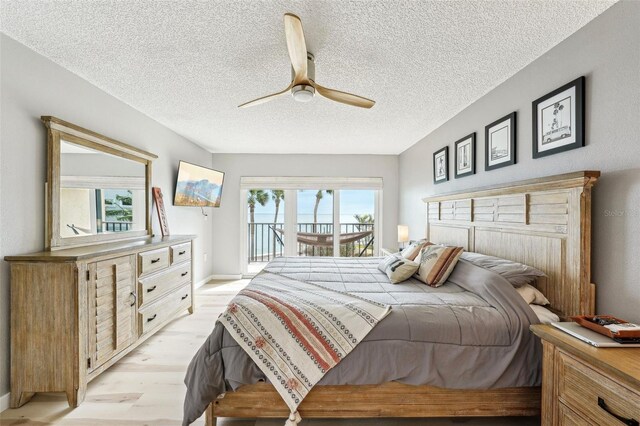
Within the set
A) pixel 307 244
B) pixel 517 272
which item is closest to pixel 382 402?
pixel 517 272

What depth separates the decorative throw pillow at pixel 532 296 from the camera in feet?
6.06

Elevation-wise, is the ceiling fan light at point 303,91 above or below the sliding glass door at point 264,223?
above

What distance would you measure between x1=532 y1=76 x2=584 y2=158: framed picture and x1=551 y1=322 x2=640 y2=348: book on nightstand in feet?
3.39

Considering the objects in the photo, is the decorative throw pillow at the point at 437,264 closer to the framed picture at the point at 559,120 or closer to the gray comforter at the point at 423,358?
the gray comforter at the point at 423,358

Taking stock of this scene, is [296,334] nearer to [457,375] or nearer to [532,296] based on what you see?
[457,375]

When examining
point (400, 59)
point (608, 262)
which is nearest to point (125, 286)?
point (400, 59)

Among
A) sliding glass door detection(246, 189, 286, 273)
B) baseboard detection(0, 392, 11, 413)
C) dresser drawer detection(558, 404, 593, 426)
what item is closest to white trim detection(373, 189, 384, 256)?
sliding glass door detection(246, 189, 286, 273)

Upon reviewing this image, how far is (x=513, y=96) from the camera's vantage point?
231 centimetres

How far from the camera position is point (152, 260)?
110 inches

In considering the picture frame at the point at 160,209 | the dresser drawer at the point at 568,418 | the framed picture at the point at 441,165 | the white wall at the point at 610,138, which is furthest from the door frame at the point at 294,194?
the dresser drawer at the point at 568,418

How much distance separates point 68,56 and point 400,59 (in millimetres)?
2367

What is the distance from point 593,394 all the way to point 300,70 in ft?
6.96

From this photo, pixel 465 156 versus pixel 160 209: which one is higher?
pixel 465 156

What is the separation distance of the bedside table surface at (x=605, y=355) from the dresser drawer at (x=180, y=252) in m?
3.22
